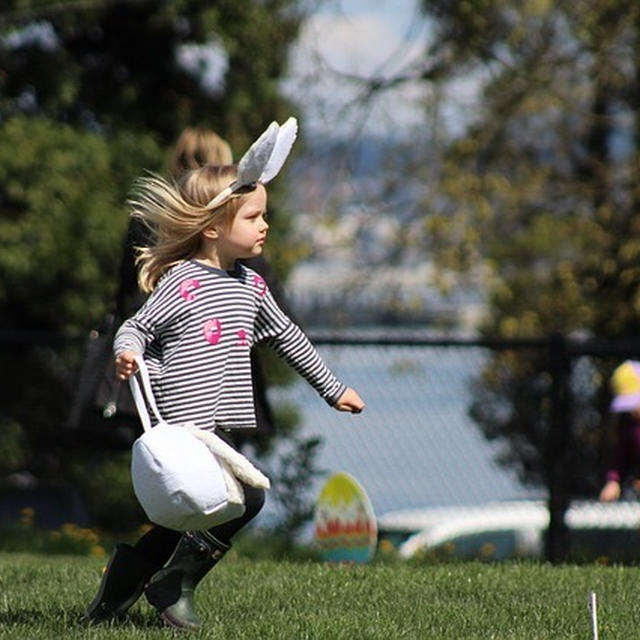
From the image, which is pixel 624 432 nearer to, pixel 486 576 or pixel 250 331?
pixel 486 576

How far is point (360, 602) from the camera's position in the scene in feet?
18.9

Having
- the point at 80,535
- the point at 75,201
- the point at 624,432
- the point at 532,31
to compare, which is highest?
the point at 532,31

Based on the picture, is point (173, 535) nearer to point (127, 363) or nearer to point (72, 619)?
point (72, 619)

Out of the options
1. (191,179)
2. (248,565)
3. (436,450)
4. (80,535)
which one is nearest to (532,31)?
(436,450)

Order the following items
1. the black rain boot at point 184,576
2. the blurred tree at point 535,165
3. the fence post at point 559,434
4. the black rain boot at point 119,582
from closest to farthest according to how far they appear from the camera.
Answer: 1. the black rain boot at point 184,576
2. the black rain boot at point 119,582
3. the fence post at point 559,434
4. the blurred tree at point 535,165

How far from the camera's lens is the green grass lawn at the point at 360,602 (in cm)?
503

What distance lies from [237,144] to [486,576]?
7.91 m

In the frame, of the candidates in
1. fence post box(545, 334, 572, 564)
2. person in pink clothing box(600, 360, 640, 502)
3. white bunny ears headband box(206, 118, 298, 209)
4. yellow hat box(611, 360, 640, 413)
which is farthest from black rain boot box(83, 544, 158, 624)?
fence post box(545, 334, 572, 564)

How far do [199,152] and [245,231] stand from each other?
194cm

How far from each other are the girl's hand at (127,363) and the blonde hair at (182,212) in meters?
0.53

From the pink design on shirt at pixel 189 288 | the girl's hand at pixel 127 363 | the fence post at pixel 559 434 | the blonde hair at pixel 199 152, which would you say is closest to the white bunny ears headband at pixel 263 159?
the pink design on shirt at pixel 189 288

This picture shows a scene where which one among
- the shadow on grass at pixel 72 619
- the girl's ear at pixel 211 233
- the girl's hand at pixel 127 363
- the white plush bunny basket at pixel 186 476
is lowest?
the shadow on grass at pixel 72 619

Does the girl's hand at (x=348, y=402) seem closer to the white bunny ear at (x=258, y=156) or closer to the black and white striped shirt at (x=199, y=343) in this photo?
the black and white striped shirt at (x=199, y=343)

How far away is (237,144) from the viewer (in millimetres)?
13922
